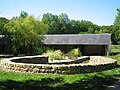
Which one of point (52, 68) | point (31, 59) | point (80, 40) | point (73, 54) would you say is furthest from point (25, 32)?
point (52, 68)

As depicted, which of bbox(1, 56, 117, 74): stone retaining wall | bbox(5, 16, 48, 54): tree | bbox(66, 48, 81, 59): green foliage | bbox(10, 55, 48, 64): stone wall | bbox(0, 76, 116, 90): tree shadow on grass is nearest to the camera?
bbox(0, 76, 116, 90): tree shadow on grass

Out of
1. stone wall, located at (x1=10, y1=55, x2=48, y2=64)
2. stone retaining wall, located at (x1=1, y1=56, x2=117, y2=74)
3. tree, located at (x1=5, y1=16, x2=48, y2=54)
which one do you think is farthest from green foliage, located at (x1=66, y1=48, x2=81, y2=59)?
tree, located at (x1=5, y1=16, x2=48, y2=54)

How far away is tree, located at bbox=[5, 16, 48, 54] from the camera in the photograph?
43000 mm

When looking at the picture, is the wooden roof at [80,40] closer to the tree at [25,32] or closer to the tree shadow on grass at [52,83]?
the tree at [25,32]

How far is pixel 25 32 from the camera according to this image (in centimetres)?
4294

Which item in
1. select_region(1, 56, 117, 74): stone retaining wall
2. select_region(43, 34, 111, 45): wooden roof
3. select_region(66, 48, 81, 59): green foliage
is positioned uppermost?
select_region(43, 34, 111, 45): wooden roof

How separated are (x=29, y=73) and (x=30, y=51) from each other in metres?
31.7

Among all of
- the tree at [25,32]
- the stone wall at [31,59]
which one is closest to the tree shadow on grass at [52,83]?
the stone wall at [31,59]

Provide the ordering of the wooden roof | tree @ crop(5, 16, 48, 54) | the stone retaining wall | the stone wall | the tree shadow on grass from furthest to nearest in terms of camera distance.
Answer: the wooden roof → tree @ crop(5, 16, 48, 54) → the stone wall → the stone retaining wall → the tree shadow on grass

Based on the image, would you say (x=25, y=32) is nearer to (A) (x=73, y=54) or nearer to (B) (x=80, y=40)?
(B) (x=80, y=40)

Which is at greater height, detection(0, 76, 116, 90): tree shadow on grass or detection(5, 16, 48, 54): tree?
detection(5, 16, 48, 54): tree

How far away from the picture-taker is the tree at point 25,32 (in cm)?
4300

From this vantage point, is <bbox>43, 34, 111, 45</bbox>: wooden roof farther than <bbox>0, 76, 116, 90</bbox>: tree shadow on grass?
Yes

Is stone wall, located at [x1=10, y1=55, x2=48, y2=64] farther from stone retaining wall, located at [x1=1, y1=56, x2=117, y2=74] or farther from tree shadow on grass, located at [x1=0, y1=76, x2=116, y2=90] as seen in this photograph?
tree shadow on grass, located at [x1=0, y1=76, x2=116, y2=90]
